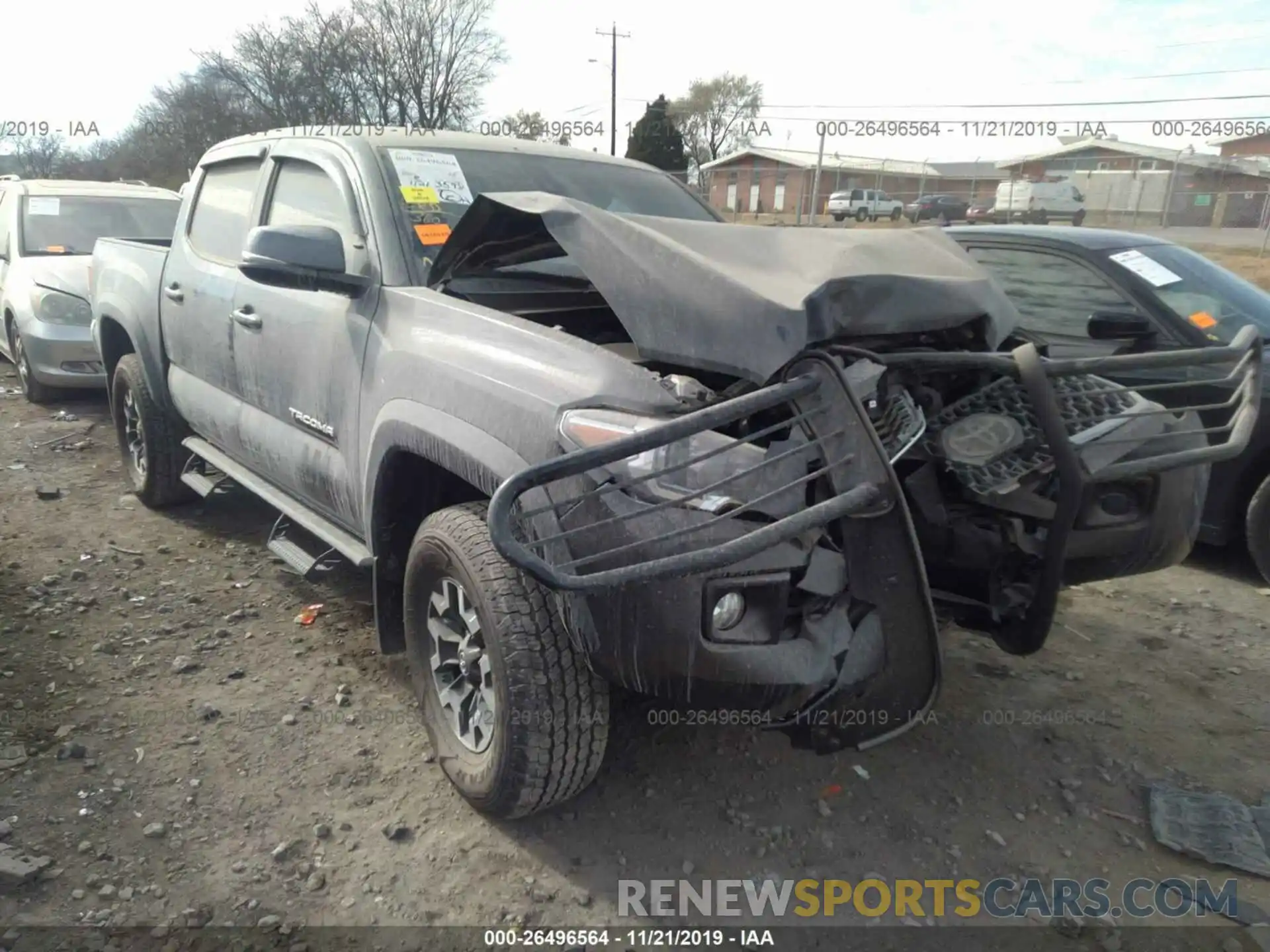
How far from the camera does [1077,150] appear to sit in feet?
124

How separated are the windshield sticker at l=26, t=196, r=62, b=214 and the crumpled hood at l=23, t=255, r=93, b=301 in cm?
69

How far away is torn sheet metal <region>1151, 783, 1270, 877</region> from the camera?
2.46 meters

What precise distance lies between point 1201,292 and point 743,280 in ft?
11.0

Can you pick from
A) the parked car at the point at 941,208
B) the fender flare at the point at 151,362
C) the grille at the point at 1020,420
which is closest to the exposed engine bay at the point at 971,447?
the grille at the point at 1020,420

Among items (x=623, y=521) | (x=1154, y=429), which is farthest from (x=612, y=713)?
(x=1154, y=429)

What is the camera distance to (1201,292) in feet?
14.5

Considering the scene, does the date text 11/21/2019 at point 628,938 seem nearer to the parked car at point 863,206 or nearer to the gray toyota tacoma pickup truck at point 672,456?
the gray toyota tacoma pickup truck at point 672,456

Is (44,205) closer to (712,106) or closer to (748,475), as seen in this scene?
(748,475)

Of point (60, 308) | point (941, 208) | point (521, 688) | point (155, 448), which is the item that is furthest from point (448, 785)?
point (941, 208)

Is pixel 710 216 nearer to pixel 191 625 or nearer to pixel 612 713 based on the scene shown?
pixel 612 713

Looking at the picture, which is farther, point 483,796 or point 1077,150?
point 1077,150

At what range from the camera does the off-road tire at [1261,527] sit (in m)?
4.09

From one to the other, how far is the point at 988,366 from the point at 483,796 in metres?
1.71

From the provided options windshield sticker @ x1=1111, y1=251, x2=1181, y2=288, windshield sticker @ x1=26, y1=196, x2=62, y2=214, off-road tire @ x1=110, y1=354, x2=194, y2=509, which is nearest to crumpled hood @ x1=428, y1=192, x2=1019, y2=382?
windshield sticker @ x1=1111, y1=251, x2=1181, y2=288
